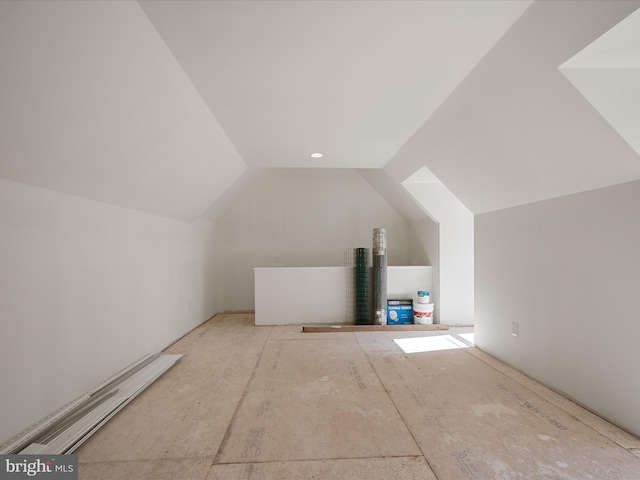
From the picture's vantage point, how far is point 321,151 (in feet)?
14.5

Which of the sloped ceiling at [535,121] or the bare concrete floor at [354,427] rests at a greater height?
the sloped ceiling at [535,121]

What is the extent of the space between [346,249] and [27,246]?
5.35 m

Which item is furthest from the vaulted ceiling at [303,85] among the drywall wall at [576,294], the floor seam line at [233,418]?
the floor seam line at [233,418]

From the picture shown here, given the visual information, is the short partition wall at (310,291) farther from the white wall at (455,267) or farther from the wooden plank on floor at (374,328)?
the wooden plank on floor at (374,328)

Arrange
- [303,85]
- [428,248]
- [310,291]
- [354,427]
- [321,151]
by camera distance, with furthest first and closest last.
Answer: [428,248] → [310,291] → [321,151] → [303,85] → [354,427]

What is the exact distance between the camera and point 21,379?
7.04ft

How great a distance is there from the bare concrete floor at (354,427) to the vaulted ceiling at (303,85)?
5.53 feet

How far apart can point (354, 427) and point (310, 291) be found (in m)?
3.40

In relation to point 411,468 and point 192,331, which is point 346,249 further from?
point 411,468

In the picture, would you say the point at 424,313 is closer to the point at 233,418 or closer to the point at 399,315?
the point at 399,315

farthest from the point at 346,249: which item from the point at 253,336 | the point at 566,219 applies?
the point at 566,219

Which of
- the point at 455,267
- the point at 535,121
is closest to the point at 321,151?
the point at 535,121

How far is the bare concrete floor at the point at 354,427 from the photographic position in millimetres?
1945

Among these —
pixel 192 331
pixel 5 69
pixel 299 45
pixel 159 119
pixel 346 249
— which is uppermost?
pixel 299 45
